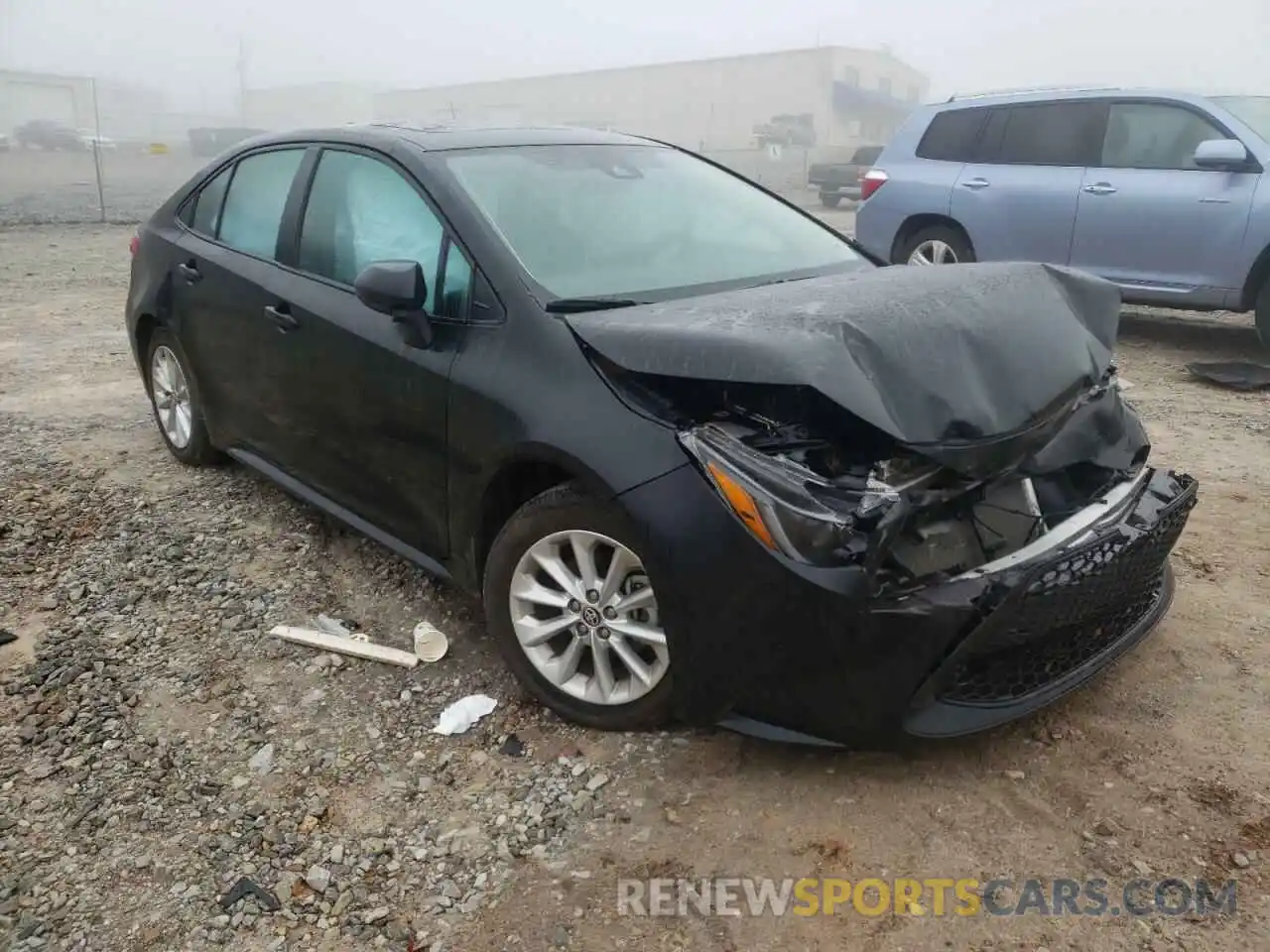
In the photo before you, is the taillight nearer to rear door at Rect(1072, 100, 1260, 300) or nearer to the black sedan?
rear door at Rect(1072, 100, 1260, 300)

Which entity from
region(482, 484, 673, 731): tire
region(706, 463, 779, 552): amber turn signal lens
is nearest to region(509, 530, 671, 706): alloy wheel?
region(482, 484, 673, 731): tire

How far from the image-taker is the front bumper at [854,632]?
2.35 meters

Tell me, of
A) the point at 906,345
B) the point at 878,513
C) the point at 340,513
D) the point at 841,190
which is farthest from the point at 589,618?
the point at 841,190

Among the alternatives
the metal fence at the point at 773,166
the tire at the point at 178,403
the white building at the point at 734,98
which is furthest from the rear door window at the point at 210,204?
the white building at the point at 734,98

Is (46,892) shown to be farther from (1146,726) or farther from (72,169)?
(72,169)

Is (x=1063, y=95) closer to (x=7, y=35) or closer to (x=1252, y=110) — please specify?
(x=1252, y=110)

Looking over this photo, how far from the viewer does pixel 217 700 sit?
309 cm

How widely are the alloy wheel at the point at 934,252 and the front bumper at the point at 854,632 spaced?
5.94 m

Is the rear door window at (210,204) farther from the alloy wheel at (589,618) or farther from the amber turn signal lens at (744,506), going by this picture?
the amber turn signal lens at (744,506)

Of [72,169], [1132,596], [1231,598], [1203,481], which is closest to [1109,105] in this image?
[1203,481]

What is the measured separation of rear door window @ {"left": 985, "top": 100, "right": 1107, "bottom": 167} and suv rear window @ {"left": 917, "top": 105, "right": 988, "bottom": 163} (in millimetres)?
218

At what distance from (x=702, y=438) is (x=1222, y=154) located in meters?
5.89

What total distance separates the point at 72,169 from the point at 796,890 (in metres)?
29.5

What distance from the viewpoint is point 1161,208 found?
704 centimetres
